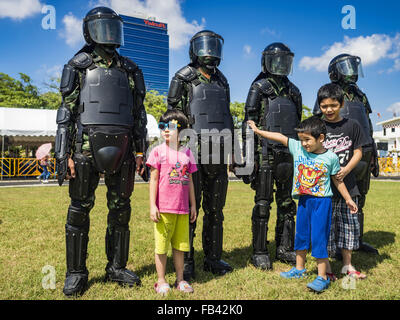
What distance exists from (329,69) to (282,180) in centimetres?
191

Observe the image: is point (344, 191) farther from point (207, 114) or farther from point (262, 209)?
point (207, 114)

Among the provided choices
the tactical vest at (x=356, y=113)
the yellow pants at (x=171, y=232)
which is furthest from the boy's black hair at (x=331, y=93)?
the yellow pants at (x=171, y=232)

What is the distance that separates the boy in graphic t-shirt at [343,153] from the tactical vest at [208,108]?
108cm

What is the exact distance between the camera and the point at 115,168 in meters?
3.11

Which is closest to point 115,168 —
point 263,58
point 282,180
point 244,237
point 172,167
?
point 172,167

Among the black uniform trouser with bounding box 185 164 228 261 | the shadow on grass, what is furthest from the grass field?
the black uniform trouser with bounding box 185 164 228 261

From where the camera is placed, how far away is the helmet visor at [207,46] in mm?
3596

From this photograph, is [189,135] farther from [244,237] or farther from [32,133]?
[32,133]

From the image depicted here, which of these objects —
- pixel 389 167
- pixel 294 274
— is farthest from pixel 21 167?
pixel 389 167

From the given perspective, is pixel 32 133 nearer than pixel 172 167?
No

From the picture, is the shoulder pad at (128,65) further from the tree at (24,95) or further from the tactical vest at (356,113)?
the tree at (24,95)

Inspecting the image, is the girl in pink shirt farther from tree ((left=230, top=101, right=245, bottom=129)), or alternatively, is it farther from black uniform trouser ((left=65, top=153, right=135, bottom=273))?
tree ((left=230, top=101, right=245, bottom=129))

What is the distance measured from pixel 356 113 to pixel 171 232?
3.02m
